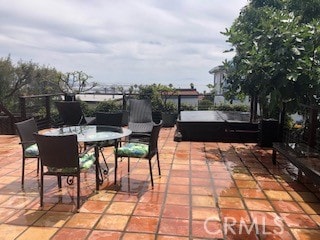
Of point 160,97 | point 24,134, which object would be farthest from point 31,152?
point 160,97

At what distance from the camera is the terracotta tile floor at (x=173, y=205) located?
227 cm

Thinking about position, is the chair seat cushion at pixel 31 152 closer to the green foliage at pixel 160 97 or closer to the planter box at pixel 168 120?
the planter box at pixel 168 120

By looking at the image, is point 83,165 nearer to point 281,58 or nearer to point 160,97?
point 281,58

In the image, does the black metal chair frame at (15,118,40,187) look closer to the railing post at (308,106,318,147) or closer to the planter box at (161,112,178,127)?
the railing post at (308,106,318,147)

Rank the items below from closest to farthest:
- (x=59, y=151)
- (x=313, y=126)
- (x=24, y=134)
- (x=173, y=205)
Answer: (x=59, y=151) < (x=173, y=205) < (x=24, y=134) < (x=313, y=126)

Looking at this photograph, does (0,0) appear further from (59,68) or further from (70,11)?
(59,68)

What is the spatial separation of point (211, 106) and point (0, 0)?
6441 millimetres

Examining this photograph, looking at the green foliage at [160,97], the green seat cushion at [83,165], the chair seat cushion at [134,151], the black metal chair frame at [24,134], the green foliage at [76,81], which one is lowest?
the green seat cushion at [83,165]

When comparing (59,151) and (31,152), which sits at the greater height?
(59,151)

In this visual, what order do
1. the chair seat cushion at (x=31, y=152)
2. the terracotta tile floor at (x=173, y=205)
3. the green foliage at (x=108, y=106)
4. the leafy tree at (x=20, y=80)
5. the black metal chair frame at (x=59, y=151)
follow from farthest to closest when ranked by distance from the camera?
the leafy tree at (x=20, y=80) → the green foliage at (x=108, y=106) → the chair seat cushion at (x=31, y=152) → the black metal chair frame at (x=59, y=151) → the terracotta tile floor at (x=173, y=205)

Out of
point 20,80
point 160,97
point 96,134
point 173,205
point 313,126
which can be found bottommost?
point 173,205

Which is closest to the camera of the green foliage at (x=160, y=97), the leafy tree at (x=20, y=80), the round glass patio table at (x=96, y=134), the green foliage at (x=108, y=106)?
the round glass patio table at (x=96, y=134)

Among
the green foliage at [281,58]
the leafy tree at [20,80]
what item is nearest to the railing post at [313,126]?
the green foliage at [281,58]

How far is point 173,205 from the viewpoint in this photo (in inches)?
109
